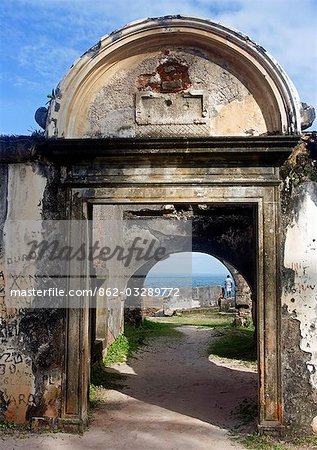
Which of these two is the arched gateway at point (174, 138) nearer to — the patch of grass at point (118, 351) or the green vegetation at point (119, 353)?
the green vegetation at point (119, 353)

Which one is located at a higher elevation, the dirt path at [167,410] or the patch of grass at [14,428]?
the patch of grass at [14,428]

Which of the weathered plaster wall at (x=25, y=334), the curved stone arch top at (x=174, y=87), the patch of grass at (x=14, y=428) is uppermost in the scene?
the curved stone arch top at (x=174, y=87)

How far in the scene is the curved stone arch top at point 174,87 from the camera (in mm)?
5219

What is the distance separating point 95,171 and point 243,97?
1.74 metres

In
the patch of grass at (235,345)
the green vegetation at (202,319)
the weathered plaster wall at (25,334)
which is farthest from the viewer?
the green vegetation at (202,319)

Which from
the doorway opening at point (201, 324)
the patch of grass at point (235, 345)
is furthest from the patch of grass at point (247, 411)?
the patch of grass at point (235, 345)

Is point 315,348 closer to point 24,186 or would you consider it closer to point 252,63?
point 252,63

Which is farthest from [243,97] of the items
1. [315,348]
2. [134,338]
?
[134,338]

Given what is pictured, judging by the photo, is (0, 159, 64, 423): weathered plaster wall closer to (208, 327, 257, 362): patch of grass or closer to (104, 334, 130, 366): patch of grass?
(104, 334, 130, 366): patch of grass

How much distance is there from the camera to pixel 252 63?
17.1 feet

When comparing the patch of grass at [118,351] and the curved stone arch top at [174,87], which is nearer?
the curved stone arch top at [174,87]

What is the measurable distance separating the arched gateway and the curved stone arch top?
0.01 metres

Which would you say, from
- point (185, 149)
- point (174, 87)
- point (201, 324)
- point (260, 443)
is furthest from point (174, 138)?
point (201, 324)

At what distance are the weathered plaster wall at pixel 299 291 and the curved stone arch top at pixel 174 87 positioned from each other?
0.52m
